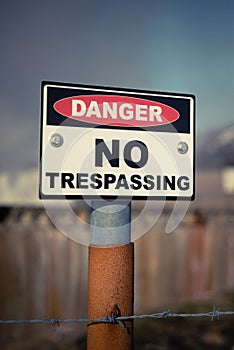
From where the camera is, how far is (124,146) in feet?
3.11

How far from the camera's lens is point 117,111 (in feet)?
3.17

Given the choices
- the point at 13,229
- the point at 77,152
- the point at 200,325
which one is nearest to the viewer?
the point at 77,152

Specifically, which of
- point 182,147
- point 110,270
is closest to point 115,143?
point 182,147

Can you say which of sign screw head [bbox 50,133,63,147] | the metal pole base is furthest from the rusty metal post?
sign screw head [bbox 50,133,63,147]

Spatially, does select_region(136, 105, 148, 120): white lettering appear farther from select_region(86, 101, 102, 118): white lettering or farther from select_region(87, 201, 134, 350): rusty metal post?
select_region(87, 201, 134, 350): rusty metal post

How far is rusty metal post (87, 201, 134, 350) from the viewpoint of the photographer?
0.96 meters

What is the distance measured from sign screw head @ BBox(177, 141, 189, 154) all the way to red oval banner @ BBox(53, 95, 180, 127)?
5 centimetres

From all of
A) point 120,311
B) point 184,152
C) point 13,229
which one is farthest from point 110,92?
point 13,229

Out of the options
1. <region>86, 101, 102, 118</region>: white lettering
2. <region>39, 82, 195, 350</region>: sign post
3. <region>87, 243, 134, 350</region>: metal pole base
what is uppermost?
<region>86, 101, 102, 118</region>: white lettering

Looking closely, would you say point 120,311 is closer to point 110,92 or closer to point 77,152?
point 77,152

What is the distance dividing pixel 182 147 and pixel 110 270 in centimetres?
31

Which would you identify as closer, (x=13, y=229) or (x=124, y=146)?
(x=124, y=146)

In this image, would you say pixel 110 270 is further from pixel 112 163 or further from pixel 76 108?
pixel 76 108

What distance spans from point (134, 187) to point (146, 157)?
0.23 ft
